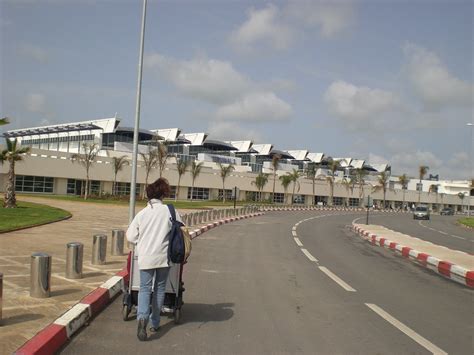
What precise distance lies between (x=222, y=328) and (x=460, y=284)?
22.3 feet

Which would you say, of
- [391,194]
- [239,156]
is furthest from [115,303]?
[391,194]

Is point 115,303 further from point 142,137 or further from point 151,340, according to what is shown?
point 142,137

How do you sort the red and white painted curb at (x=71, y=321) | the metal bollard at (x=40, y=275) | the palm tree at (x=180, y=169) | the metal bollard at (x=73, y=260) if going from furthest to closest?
the palm tree at (x=180, y=169) < the metal bollard at (x=73, y=260) < the metal bollard at (x=40, y=275) < the red and white painted curb at (x=71, y=321)

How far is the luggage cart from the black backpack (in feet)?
1.51

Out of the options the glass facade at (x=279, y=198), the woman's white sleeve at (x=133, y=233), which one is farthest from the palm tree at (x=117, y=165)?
the woman's white sleeve at (x=133, y=233)

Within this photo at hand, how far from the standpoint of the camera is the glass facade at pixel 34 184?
164ft

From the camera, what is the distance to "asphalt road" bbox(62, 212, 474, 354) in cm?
515

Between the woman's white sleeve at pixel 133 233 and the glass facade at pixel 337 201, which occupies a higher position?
the woman's white sleeve at pixel 133 233

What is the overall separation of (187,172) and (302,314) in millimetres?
62252

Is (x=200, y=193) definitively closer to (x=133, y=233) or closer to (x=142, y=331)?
(x=133, y=233)

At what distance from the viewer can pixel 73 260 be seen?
7.95m

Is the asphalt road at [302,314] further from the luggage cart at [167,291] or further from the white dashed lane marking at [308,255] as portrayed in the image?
the white dashed lane marking at [308,255]

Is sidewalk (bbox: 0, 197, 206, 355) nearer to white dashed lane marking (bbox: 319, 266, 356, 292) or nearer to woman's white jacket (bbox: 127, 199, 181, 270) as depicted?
woman's white jacket (bbox: 127, 199, 181, 270)

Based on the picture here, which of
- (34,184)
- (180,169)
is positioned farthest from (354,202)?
(34,184)
